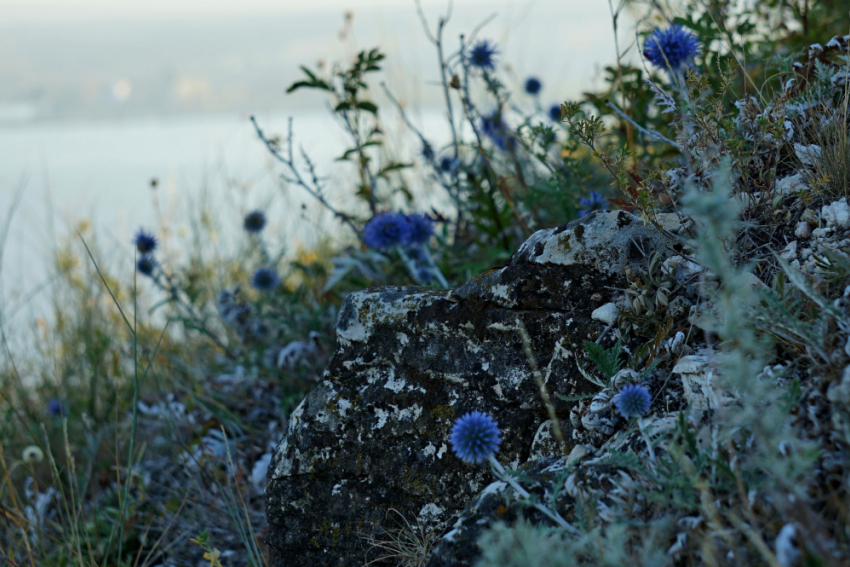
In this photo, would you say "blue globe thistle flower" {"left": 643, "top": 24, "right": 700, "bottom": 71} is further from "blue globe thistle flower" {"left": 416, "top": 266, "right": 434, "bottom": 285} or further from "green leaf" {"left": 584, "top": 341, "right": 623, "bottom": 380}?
"blue globe thistle flower" {"left": 416, "top": 266, "right": 434, "bottom": 285}

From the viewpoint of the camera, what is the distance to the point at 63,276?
4.90 m

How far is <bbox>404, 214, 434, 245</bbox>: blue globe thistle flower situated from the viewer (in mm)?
2951

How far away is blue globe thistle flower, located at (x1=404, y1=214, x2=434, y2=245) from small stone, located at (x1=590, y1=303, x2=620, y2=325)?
1.30 metres

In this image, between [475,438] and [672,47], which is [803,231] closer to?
[672,47]

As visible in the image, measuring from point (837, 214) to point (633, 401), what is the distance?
746 mm

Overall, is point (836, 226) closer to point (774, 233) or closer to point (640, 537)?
point (774, 233)

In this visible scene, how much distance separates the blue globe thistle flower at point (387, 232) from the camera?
2.89 metres

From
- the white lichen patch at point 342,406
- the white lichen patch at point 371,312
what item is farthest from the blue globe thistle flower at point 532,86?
the white lichen patch at point 342,406

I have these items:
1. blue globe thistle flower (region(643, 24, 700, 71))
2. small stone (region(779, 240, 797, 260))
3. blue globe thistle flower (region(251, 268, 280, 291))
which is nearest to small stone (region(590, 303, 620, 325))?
small stone (region(779, 240, 797, 260))

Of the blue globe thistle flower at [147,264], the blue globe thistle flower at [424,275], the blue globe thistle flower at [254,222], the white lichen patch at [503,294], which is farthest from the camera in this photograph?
the blue globe thistle flower at [254,222]

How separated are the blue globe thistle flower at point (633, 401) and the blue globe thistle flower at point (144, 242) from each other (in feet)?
9.07

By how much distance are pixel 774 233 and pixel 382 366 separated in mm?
1179

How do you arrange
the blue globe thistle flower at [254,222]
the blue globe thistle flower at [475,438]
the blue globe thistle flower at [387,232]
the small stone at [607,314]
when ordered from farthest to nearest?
1. the blue globe thistle flower at [254,222]
2. the blue globe thistle flower at [387,232]
3. the small stone at [607,314]
4. the blue globe thistle flower at [475,438]

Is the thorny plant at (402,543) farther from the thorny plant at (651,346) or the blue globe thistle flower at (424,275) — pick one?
the blue globe thistle flower at (424,275)
